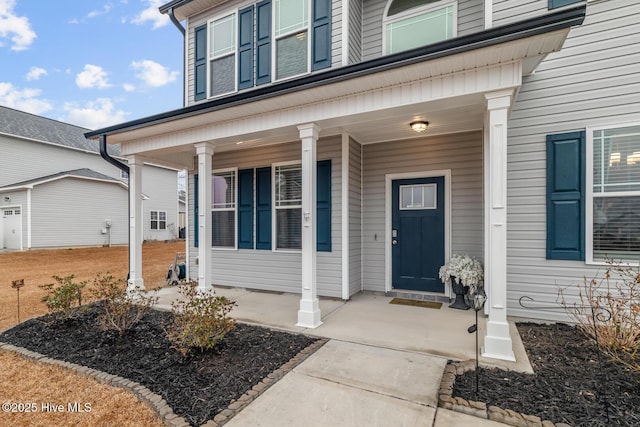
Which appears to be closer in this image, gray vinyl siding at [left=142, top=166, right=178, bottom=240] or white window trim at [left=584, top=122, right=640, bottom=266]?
white window trim at [left=584, top=122, right=640, bottom=266]

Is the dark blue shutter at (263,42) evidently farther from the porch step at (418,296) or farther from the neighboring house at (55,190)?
the neighboring house at (55,190)

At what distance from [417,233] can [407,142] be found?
1.55 metres

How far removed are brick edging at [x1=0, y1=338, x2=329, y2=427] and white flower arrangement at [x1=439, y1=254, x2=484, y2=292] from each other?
2257mm

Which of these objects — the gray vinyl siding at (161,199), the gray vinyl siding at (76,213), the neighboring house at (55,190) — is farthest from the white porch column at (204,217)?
the gray vinyl siding at (161,199)

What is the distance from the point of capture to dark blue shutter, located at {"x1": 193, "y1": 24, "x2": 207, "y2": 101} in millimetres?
6348

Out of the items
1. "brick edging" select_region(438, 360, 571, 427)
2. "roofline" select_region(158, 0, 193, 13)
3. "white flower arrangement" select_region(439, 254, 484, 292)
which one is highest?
"roofline" select_region(158, 0, 193, 13)

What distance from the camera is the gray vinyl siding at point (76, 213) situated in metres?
13.4

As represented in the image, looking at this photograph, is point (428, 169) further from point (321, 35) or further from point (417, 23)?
point (321, 35)

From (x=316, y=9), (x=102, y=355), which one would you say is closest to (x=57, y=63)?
(x=316, y=9)

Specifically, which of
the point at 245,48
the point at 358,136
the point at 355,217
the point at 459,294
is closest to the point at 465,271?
the point at 459,294

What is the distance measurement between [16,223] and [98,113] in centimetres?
3814

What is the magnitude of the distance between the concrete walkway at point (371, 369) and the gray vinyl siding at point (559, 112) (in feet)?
3.20

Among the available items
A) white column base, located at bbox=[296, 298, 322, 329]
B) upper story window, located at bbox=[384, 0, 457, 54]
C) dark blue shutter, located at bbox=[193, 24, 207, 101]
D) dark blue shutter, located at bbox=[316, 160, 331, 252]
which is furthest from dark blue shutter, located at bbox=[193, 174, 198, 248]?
upper story window, located at bbox=[384, 0, 457, 54]

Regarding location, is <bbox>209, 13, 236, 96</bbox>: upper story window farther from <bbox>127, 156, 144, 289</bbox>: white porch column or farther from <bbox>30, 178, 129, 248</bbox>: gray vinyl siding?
<bbox>30, 178, 129, 248</bbox>: gray vinyl siding
